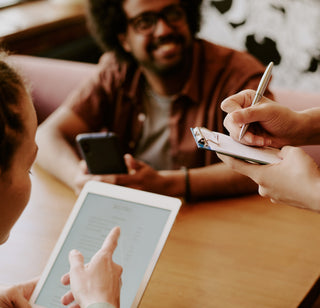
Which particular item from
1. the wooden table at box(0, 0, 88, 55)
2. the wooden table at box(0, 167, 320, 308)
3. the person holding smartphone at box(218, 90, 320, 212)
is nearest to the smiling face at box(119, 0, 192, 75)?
the wooden table at box(0, 167, 320, 308)

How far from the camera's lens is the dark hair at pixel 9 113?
2.29 ft

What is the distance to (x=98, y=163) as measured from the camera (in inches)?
47.4

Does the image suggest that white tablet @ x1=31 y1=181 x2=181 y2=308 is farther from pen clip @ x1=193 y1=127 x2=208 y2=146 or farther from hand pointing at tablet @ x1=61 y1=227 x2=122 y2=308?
pen clip @ x1=193 y1=127 x2=208 y2=146

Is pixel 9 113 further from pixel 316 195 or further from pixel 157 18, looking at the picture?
pixel 157 18

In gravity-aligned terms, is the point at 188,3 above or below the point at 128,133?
above

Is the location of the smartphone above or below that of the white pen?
below

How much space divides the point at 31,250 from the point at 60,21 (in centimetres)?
186

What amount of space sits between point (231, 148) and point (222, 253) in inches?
13.9

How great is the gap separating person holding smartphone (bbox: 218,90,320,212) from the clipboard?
0.04 feet

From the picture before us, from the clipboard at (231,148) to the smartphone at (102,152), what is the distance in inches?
18.0

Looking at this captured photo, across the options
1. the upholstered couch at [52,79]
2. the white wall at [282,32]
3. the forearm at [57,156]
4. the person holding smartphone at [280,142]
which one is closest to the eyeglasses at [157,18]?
the upholstered couch at [52,79]

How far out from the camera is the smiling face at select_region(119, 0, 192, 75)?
1456 mm

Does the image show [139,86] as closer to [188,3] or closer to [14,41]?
[188,3]

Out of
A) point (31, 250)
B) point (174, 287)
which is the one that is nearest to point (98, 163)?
point (31, 250)
